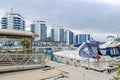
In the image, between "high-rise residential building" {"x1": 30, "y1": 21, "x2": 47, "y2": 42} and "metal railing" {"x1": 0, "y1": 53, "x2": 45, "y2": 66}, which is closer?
"metal railing" {"x1": 0, "y1": 53, "x2": 45, "y2": 66}

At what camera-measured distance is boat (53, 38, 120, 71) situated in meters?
19.8

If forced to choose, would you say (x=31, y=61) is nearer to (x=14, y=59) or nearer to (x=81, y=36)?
(x=14, y=59)

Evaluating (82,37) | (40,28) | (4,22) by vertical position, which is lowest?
(82,37)

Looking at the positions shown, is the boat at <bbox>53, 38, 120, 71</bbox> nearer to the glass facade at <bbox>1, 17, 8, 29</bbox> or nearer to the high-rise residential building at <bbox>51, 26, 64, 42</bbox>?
the glass facade at <bbox>1, 17, 8, 29</bbox>

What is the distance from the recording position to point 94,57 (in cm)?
2089

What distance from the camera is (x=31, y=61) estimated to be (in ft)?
50.1

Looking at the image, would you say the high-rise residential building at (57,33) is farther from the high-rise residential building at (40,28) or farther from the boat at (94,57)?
the boat at (94,57)

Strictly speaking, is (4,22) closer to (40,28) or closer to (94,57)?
(40,28)

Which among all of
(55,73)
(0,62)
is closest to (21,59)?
(0,62)

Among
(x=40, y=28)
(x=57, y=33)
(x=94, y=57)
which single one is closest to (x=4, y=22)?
(x=40, y=28)

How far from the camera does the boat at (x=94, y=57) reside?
19.8 m

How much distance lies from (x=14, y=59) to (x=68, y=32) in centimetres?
8186

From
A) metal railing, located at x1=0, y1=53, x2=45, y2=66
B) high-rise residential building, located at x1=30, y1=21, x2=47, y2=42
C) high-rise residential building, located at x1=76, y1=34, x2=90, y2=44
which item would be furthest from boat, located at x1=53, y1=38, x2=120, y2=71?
high-rise residential building, located at x1=30, y1=21, x2=47, y2=42

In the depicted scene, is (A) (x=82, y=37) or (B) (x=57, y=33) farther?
(B) (x=57, y=33)
